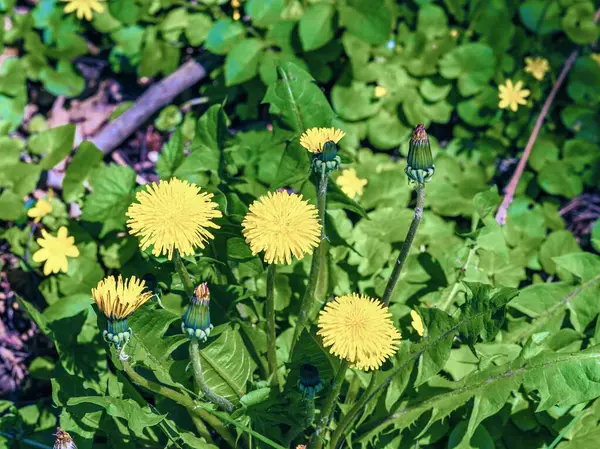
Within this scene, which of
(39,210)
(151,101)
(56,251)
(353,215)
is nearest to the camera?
(56,251)

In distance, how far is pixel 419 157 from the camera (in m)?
1.92

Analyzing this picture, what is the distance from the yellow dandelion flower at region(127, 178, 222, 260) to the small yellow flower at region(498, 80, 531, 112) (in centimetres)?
224

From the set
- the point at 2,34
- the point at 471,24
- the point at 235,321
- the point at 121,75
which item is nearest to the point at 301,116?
the point at 235,321

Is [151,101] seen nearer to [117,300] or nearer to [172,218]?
[172,218]

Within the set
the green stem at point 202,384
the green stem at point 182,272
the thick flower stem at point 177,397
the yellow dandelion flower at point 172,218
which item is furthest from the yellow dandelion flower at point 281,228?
the thick flower stem at point 177,397

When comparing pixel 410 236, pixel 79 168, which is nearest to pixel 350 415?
pixel 410 236

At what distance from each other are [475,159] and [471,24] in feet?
2.81

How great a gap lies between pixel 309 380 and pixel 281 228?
509 millimetres

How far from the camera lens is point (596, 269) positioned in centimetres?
268

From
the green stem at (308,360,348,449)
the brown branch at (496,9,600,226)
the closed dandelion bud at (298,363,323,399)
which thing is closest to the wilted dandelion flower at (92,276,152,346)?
the closed dandelion bud at (298,363,323,399)

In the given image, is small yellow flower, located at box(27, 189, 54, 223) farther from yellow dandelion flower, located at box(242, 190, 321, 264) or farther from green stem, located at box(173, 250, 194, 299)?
yellow dandelion flower, located at box(242, 190, 321, 264)

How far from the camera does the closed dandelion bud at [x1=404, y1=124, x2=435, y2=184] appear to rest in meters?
1.91

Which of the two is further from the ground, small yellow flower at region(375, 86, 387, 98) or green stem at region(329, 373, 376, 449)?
small yellow flower at region(375, 86, 387, 98)

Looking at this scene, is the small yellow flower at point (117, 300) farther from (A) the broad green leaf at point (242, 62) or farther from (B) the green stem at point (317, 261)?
(A) the broad green leaf at point (242, 62)
